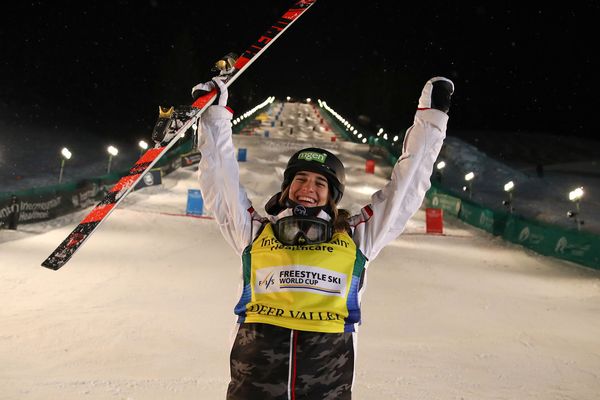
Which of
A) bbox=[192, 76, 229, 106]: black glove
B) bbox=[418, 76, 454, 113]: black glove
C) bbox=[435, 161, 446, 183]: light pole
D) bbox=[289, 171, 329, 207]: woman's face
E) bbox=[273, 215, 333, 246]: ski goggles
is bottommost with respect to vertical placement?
bbox=[273, 215, 333, 246]: ski goggles

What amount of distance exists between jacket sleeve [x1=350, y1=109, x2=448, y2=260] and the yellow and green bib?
0.22 metres

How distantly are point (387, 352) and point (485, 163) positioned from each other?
3361 cm

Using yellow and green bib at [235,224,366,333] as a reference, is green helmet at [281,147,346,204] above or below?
above

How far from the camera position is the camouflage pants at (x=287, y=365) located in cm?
243

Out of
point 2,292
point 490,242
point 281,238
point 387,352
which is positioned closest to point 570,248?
point 490,242

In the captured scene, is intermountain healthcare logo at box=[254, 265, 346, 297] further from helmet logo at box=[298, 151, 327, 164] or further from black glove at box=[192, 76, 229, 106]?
black glove at box=[192, 76, 229, 106]

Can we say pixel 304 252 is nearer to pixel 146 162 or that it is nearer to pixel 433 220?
pixel 146 162

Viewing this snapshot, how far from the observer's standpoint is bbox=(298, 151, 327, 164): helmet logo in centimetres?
283

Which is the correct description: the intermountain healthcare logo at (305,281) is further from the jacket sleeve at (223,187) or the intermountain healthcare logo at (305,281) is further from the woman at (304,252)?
the jacket sleeve at (223,187)

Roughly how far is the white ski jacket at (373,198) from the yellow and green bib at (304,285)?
212 mm

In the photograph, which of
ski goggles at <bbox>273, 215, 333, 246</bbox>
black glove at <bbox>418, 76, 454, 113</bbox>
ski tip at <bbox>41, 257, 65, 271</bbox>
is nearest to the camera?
ski goggles at <bbox>273, 215, 333, 246</bbox>

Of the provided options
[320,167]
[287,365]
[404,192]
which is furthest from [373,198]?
[287,365]

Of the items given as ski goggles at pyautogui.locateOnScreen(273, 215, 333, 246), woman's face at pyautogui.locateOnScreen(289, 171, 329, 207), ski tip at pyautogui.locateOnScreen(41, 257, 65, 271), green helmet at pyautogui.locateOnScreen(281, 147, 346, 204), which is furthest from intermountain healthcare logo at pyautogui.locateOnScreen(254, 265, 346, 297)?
ski tip at pyautogui.locateOnScreen(41, 257, 65, 271)

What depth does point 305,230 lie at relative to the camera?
256 centimetres
